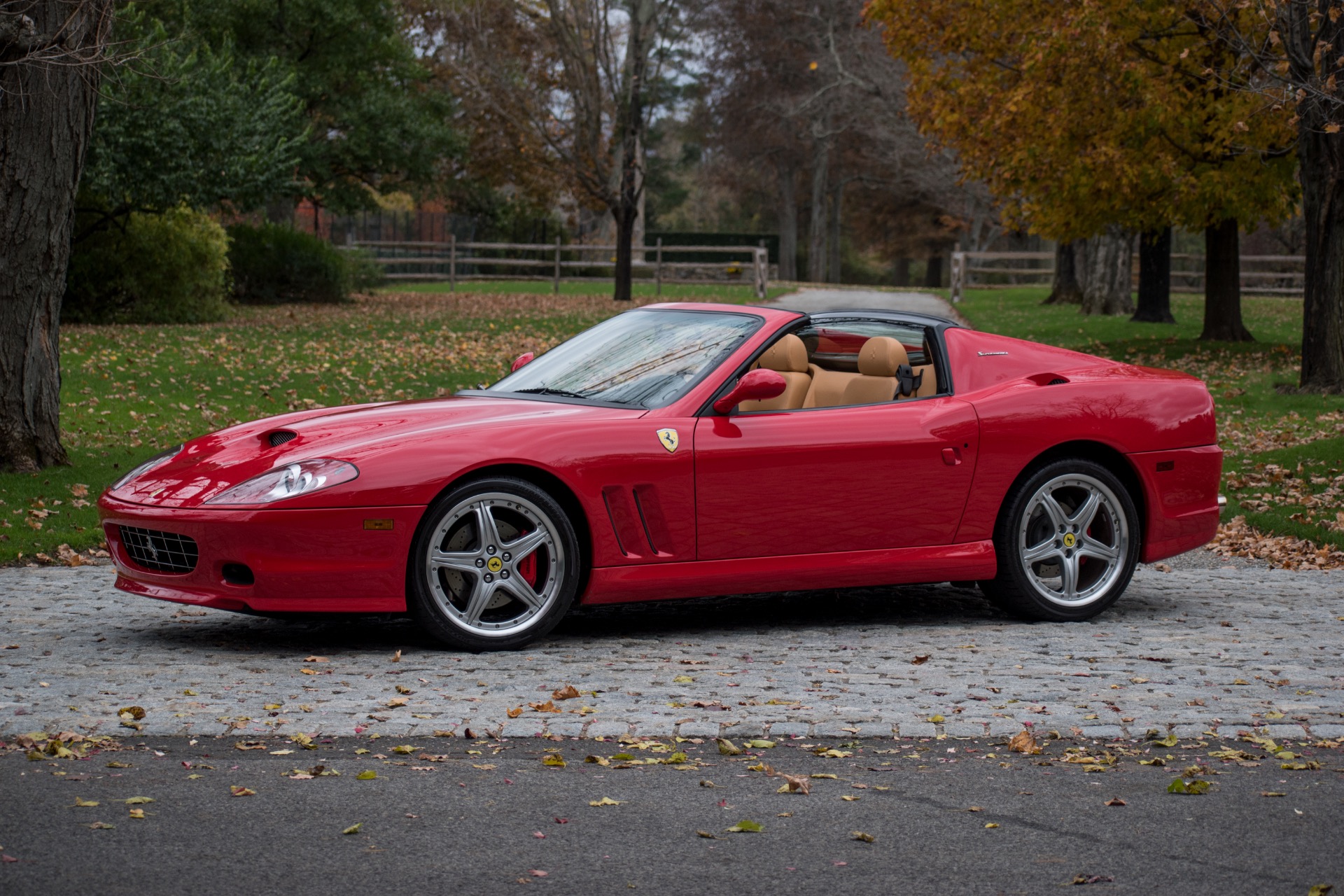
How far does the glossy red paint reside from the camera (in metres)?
6.01

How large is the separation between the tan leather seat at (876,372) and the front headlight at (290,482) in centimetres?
239

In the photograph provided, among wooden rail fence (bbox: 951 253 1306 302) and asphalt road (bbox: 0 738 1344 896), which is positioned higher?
wooden rail fence (bbox: 951 253 1306 302)

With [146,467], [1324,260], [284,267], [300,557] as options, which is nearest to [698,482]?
[300,557]

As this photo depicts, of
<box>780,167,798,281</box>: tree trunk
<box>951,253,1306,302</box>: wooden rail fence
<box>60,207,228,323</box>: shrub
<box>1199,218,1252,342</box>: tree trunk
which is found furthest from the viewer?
<box>780,167,798,281</box>: tree trunk

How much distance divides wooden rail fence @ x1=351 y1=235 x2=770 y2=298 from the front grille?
32.3m

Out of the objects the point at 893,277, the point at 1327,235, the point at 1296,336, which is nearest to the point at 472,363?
the point at 1327,235

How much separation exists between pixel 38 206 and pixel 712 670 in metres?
6.59

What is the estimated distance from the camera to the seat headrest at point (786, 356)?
23.6ft

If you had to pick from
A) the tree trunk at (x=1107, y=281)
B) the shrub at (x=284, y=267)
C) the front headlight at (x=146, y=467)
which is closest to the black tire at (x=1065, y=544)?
the front headlight at (x=146, y=467)

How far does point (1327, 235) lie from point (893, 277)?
60.5 metres

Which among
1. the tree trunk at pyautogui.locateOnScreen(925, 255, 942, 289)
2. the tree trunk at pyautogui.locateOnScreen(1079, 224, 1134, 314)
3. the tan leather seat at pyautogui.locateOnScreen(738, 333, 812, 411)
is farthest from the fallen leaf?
the tree trunk at pyautogui.locateOnScreen(925, 255, 942, 289)

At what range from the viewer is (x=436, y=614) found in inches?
243

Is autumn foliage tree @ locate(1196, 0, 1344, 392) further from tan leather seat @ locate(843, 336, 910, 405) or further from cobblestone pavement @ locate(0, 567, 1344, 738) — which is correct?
tan leather seat @ locate(843, 336, 910, 405)

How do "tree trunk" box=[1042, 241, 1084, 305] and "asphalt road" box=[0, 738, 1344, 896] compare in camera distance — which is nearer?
"asphalt road" box=[0, 738, 1344, 896]
